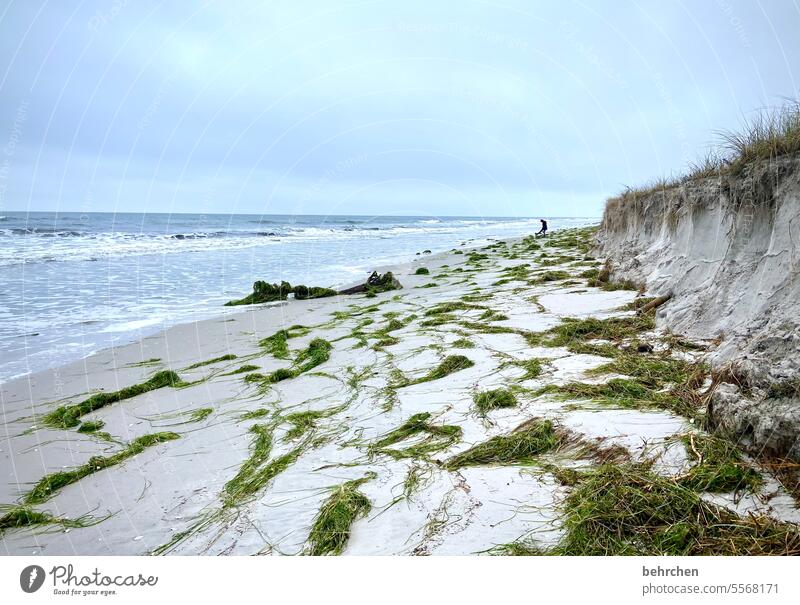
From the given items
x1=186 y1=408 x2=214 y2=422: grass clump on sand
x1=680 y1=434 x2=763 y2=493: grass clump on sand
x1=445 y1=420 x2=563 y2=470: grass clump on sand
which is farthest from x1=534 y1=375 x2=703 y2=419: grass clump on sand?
x1=186 y1=408 x2=214 y2=422: grass clump on sand

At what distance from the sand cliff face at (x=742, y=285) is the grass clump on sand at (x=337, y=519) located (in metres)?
2.22

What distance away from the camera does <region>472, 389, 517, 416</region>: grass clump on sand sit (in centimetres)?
355

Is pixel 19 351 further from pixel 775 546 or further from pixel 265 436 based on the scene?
pixel 775 546

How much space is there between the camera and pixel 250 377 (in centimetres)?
535

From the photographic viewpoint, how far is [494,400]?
11.8ft

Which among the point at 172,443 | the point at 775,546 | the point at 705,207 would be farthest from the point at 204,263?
the point at 775,546

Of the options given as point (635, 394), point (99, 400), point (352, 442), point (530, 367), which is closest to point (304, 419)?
point (352, 442)

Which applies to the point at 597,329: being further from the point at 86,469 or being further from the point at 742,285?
the point at 86,469

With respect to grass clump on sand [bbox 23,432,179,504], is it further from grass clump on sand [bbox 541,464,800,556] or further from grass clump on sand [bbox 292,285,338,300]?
grass clump on sand [bbox 292,285,338,300]

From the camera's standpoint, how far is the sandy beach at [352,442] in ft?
7.54

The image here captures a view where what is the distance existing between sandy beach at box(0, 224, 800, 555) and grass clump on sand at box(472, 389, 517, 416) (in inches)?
0.7

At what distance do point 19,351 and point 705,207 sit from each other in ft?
32.9

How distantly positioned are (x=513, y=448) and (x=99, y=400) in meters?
4.69

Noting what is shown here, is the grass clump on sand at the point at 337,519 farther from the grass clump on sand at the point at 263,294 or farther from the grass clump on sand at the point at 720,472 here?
the grass clump on sand at the point at 263,294
